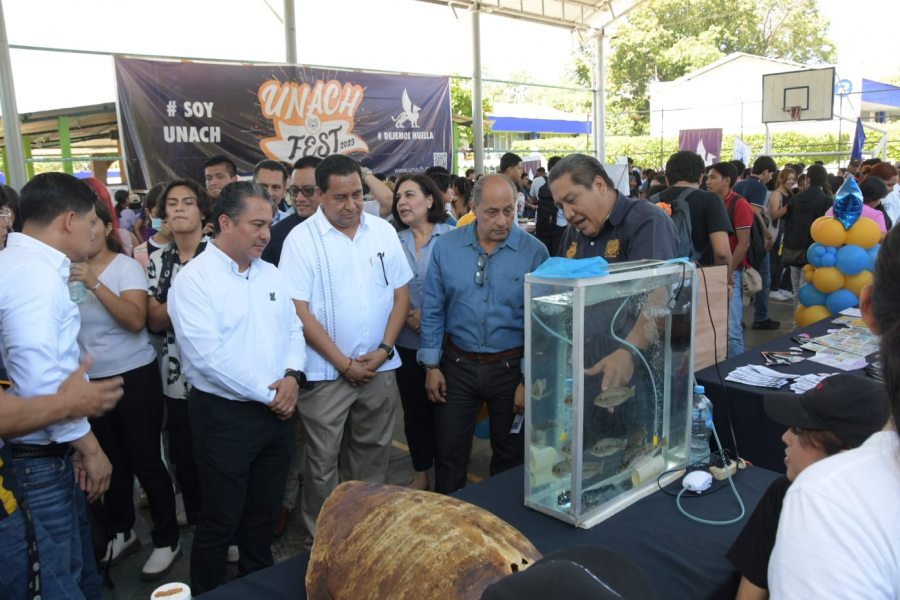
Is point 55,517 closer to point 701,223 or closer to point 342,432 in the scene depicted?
point 342,432

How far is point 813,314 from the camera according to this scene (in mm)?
4805

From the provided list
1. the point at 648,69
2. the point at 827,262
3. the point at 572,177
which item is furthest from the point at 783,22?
the point at 572,177

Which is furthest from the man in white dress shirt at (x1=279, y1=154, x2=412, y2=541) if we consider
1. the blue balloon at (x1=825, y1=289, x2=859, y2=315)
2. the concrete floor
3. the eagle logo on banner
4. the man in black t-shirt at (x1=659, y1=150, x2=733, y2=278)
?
the eagle logo on banner

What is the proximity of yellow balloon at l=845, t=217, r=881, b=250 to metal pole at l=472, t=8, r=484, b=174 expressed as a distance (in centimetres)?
737

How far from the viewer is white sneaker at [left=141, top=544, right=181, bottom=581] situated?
2.69m

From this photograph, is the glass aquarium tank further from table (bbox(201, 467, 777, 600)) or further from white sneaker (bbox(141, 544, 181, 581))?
white sneaker (bbox(141, 544, 181, 581))

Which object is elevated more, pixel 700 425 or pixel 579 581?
pixel 579 581

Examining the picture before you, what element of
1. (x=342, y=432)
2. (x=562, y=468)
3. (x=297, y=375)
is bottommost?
(x=342, y=432)

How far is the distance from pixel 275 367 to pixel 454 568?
4.38 feet

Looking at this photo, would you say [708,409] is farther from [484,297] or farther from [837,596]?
[837,596]

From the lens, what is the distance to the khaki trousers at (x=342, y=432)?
2699 mm

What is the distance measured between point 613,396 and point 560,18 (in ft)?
42.1

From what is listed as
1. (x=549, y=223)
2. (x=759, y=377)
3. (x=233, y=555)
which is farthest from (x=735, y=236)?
(x=233, y=555)

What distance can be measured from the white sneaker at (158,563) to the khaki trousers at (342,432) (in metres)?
0.59
